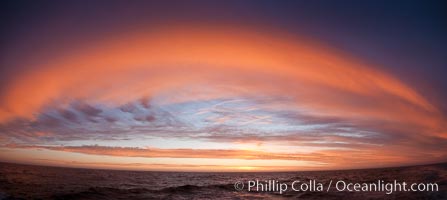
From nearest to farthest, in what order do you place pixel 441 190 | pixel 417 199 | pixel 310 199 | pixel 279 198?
1. pixel 417 199
2. pixel 441 190
3. pixel 310 199
4. pixel 279 198

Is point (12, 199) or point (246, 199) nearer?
point (12, 199)

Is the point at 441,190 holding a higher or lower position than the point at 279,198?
higher

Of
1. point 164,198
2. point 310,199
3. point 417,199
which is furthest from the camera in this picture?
point 164,198

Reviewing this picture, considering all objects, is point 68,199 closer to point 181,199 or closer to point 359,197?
point 181,199

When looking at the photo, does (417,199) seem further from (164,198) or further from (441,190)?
(164,198)

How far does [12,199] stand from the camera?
15492 mm

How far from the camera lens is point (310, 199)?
1611cm

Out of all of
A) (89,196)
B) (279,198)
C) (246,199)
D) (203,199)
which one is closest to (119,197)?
(89,196)

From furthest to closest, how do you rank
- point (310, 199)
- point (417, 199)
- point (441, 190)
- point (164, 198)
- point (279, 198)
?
1. point (164, 198)
2. point (279, 198)
3. point (310, 199)
4. point (441, 190)
5. point (417, 199)

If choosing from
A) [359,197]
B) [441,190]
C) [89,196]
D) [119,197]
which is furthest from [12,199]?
[441,190]

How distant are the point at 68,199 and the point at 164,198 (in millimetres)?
5675

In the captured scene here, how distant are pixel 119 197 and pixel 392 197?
1628 centimetres

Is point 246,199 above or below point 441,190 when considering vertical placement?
below

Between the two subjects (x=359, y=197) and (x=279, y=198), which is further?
(x=279, y=198)
